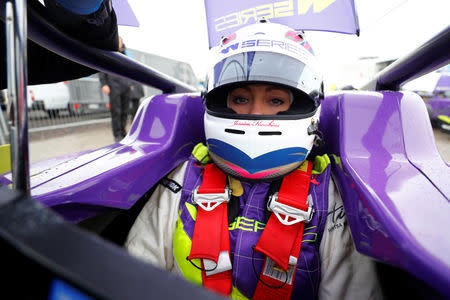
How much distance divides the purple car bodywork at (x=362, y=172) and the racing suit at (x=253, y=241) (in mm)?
90

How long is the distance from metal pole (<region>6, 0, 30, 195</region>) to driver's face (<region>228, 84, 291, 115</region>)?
0.62 metres

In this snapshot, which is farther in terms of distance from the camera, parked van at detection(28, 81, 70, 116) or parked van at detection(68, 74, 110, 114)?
parked van at detection(68, 74, 110, 114)

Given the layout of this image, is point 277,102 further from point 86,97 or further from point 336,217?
point 86,97

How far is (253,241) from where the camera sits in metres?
0.70

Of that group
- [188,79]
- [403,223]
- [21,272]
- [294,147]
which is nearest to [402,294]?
[403,223]

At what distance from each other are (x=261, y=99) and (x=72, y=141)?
11.1ft

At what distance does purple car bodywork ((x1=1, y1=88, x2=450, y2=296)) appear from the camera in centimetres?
37

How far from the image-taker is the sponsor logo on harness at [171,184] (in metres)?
0.85

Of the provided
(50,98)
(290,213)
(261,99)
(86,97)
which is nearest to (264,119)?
(261,99)

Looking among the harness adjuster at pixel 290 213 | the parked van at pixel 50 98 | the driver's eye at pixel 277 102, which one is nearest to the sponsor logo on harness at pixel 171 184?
the harness adjuster at pixel 290 213

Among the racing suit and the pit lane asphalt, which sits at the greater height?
the pit lane asphalt

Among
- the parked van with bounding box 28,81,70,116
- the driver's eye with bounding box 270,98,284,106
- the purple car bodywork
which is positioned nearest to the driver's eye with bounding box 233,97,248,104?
the driver's eye with bounding box 270,98,284,106

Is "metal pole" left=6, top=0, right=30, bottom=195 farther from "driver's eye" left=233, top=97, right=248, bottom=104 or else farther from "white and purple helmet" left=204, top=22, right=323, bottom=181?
"driver's eye" left=233, top=97, right=248, bottom=104

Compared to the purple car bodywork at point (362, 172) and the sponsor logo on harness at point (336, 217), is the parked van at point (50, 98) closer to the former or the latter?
the purple car bodywork at point (362, 172)
